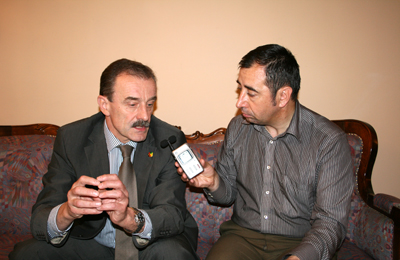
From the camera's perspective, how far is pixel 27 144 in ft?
7.23

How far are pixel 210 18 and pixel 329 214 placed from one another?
6.17 feet

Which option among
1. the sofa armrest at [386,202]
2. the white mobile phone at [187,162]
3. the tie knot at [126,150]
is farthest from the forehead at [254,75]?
the sofa armrest at [386,202]

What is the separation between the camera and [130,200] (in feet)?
5.49

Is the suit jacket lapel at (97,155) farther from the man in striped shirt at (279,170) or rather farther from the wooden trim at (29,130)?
the wooden trim at (29,130)

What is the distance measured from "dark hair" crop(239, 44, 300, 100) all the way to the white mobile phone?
2.04 feet

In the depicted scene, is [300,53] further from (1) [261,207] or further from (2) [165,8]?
(1) [261,207]

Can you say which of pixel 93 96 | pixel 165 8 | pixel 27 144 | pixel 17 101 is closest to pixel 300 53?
pixel 165 8

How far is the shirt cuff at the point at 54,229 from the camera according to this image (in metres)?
1.52

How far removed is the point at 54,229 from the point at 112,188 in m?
0.40

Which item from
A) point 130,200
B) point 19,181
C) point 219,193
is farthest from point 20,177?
point 219,193

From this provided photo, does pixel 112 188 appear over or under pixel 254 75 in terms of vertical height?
under

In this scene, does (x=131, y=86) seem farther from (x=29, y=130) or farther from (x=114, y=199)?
(x=29, y=130)

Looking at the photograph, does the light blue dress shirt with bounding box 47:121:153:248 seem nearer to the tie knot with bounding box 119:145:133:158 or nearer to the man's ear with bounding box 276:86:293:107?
the tie knot with bounding box 119:145:133:158

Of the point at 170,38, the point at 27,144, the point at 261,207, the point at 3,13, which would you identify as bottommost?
the point at 261,207
